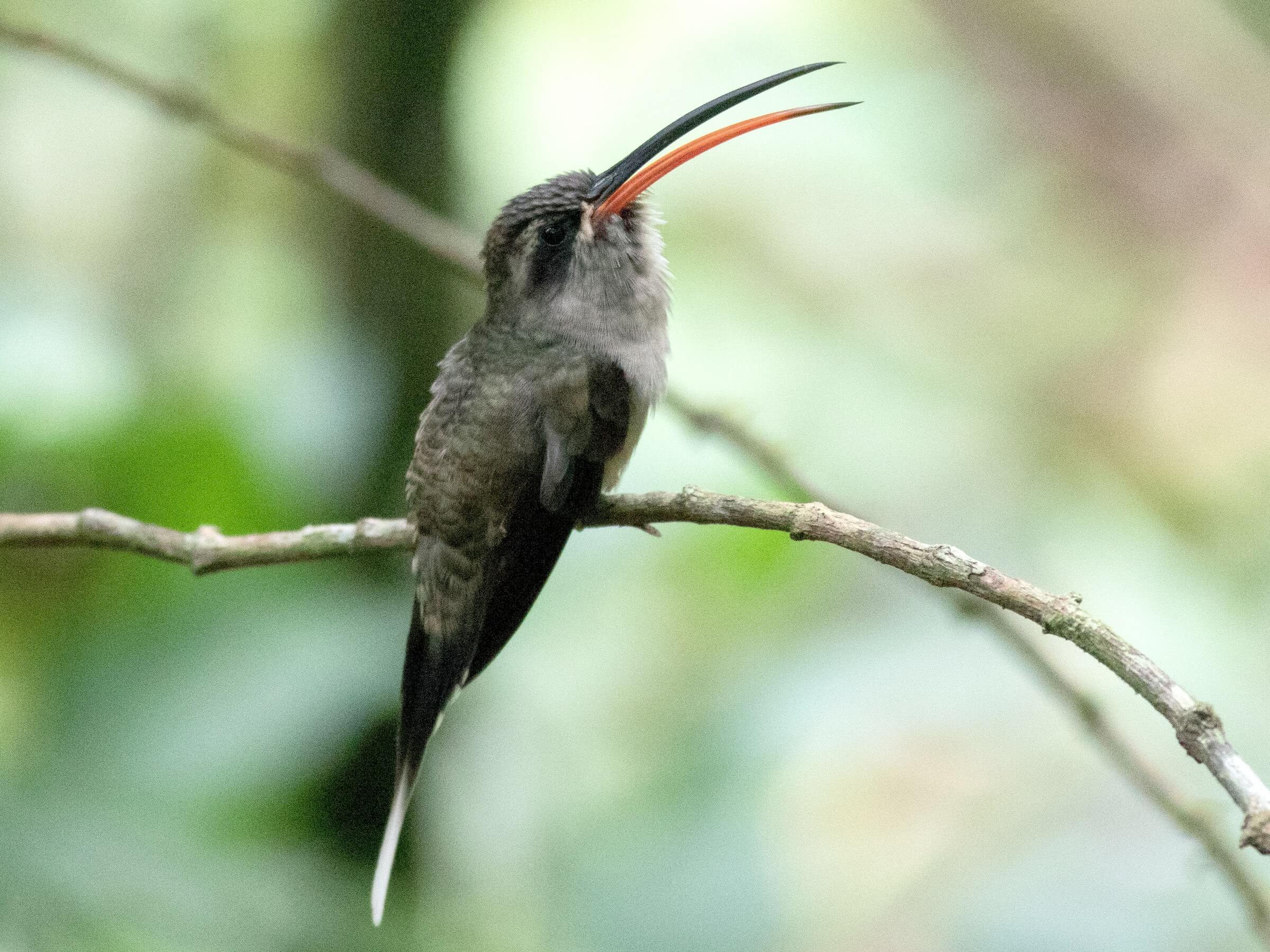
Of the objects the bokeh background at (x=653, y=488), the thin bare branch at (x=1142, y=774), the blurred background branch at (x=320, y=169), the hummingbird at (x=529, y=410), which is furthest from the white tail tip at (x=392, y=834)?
the thin bare branch at (x=1142, y=774)

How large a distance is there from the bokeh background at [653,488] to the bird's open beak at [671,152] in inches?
20.8

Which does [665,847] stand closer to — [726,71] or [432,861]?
[432,861]

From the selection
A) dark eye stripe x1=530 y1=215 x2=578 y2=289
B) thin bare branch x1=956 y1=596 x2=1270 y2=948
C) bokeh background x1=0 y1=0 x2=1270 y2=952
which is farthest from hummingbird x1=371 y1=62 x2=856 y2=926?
thin bare branch x1=956 y1=596 x2=1270 y2=948

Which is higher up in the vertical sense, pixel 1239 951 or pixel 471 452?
pixel 471 452

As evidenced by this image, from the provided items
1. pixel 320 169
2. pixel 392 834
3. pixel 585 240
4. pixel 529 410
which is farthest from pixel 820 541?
pixel 320 169

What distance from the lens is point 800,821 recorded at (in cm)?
320

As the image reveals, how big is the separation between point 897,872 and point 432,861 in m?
1.38

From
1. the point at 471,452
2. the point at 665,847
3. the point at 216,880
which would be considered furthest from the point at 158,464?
the point at 665,847

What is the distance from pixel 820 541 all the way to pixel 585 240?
3.44ft

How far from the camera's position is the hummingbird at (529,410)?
2186mm

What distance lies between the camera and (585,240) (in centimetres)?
249

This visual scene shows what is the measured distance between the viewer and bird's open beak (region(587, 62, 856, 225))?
2377 millimetres

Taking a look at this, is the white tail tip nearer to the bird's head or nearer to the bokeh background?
the bokeh background

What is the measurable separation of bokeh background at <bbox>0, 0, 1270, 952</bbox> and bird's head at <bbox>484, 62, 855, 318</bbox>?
0.41m
